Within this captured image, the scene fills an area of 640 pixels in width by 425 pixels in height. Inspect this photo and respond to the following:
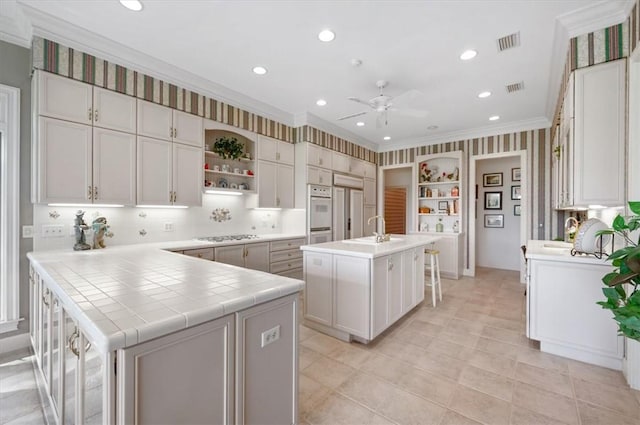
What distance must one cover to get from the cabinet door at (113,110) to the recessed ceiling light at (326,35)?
219 cm

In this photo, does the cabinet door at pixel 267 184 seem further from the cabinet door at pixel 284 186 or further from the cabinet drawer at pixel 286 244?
the cabinet drawer at pixel 286 244

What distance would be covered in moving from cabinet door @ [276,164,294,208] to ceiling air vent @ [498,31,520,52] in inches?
133

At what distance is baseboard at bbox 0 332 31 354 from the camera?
8.21ft

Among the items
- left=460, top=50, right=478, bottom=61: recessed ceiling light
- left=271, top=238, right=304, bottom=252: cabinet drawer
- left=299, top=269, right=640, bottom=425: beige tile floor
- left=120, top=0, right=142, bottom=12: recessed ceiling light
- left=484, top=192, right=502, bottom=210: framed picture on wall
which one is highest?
left=120, top=0, right=142, bottom=12: recessed ceiling light

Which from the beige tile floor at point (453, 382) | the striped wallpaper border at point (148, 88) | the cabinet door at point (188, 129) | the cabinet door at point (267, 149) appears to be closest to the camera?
the beige tile floor at point (453, 382)

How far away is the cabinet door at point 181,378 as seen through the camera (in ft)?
2.93

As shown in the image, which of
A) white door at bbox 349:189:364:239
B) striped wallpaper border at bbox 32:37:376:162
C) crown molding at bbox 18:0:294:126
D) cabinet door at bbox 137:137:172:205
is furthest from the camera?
white door at bbox 349:189:364:239

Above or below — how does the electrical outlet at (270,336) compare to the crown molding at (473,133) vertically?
below

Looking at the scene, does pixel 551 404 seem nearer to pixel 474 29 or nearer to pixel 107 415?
pixel 107 415

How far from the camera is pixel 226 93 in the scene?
3.96 metres

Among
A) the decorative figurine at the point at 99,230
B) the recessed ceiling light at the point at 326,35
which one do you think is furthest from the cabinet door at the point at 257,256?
the recessed ceiling light at the point at 326,35

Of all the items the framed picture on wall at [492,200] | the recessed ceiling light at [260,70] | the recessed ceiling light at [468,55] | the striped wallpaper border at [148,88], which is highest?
the recessed ceiling light at [260,70]

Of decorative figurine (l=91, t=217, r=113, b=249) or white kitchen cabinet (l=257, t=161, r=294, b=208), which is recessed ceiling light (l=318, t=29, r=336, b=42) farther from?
decorative figurine (l=91, t=217, r=113, b=249)

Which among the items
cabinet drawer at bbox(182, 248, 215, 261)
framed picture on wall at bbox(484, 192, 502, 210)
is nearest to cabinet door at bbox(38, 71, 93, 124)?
cabinet drawer at bbox(182, 248, 215, 261)
